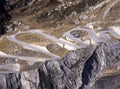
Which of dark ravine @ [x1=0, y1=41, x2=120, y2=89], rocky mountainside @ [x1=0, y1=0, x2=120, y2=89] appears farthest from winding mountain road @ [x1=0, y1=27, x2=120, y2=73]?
dark ravine @ [x1=0, y1=41, x2=120, y2=89]

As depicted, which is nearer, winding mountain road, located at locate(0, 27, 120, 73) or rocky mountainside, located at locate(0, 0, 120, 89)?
rocky mountainside, located at locate(0, 0, 120, 89)

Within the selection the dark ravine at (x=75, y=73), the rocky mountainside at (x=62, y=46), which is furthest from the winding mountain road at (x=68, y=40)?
the dark ravine at (x=75, y=73)

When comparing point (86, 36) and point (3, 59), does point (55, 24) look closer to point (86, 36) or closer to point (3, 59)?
point (86, 36)

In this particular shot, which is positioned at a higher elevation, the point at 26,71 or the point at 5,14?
the point at 5,14

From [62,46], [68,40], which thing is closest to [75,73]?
[62,46]

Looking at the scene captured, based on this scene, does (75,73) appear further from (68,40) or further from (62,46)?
(68,40)

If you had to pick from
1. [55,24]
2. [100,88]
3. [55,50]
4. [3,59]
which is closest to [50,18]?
[55,24]

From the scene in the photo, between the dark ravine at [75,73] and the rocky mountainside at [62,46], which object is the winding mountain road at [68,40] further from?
the dark ravine at [75,73]

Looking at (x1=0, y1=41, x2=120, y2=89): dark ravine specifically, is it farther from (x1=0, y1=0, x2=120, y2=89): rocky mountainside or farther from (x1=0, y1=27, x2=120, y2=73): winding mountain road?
(x1=0, y1=27, x2=120, y2=73): winding mountain road
